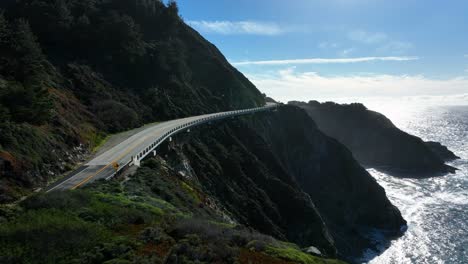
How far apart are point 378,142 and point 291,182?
74.8 metres

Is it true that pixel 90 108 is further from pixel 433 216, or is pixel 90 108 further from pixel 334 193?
pixel 433 216

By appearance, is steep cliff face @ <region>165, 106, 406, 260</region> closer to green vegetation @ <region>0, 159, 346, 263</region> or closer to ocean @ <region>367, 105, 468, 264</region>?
ocean @ <region>367, 105, 468, 264</region>

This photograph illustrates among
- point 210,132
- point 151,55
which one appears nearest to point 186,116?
point 210,132

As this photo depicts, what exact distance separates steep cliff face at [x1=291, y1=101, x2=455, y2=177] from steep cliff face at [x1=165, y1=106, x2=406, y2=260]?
38.3m

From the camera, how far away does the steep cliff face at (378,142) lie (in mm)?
102875

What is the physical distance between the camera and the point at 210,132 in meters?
51.9

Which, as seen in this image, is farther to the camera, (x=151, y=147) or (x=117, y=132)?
(x=117, y=132)

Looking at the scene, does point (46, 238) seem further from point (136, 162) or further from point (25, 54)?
point (25, 54)

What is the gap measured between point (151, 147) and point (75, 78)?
2223cm

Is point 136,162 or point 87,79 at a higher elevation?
point 87,79

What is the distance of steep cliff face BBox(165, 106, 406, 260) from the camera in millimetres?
41359

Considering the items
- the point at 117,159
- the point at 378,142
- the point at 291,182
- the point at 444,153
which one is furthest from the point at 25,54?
the point at 444,153

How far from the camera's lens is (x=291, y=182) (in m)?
55.3

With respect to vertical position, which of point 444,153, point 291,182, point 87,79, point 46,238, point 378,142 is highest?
point 87,79
